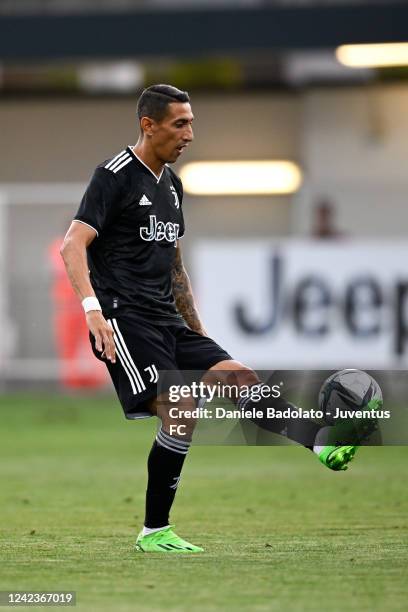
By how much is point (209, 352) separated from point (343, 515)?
2.04 m

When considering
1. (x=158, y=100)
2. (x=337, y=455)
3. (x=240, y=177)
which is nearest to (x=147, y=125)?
(x=158, y=100)

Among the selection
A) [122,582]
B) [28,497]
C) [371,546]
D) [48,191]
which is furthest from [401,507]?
[48,191]

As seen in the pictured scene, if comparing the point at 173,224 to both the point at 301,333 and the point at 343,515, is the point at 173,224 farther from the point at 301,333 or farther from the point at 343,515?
the point at 301,333

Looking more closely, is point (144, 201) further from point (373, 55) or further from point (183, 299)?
point (373, 55)

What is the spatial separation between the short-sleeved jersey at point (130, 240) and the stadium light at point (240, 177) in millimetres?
14798

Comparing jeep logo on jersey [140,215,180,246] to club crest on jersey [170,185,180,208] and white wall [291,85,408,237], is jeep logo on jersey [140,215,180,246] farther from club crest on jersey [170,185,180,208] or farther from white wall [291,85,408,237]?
white wall [291,85,408,237]

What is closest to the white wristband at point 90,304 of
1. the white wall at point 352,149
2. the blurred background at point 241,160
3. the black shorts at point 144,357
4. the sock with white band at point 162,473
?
the black shorts at point 144,357

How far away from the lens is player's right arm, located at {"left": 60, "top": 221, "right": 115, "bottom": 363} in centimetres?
638

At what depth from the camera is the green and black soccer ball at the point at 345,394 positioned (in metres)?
6.54

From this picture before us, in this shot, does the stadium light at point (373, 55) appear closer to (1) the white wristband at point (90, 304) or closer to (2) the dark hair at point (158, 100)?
(2) the dark hair at point (158, 100)

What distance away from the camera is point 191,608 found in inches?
203

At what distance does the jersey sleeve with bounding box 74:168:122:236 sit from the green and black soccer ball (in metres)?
1.30

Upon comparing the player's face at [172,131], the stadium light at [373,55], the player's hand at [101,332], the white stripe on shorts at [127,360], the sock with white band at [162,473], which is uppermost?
the stadium light at [373,55]

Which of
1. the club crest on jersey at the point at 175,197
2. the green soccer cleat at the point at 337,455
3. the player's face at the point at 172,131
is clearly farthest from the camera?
the club crest on jersey at the point at 175,197
